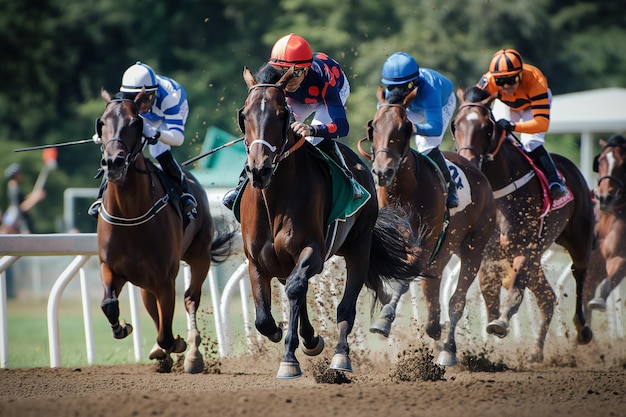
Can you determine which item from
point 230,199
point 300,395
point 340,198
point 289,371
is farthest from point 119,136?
point 300,395

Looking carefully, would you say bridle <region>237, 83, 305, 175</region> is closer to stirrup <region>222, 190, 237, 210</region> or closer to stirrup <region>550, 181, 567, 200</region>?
stirrup <region>222, 190, 237, 210</region>

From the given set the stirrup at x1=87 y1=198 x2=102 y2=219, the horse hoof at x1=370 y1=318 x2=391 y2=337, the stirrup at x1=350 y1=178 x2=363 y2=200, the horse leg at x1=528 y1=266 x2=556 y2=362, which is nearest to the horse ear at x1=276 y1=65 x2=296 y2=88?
the stirrup at x1=350 y1=178 x2=363 y2=200

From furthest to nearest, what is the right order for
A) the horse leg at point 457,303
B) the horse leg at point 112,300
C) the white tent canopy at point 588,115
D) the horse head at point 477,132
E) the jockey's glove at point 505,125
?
1. the white tent canopy at point 588,115
2. the jockey's glove at point 505,125
3. the horse head at point 477,132
4. the horse leg at point 457,303
5. the horse leg at point 112,300

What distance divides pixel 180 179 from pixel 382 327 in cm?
188

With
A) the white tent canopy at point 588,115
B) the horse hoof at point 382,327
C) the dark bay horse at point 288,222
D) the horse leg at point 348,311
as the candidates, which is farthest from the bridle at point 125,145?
the white tent canopy at point 588,115

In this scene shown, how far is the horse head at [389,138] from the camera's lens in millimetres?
6863

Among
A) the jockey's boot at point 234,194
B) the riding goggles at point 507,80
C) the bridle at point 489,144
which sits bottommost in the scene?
the jockey's boot at point 234,194

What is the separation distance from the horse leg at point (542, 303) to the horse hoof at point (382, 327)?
203cm

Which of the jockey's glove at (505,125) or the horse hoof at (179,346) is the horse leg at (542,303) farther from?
the horse hoof at (179,346)

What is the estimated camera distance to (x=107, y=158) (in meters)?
6.32

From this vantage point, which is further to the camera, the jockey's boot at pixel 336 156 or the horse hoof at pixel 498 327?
the horse hoof at pixel 498 327

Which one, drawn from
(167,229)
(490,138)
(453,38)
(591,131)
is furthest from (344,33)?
(167,229)

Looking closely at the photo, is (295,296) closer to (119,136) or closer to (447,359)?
(119,136)

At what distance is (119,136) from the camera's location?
6.46 meters
